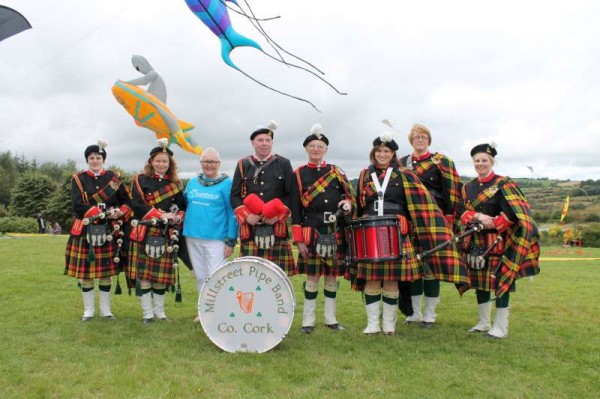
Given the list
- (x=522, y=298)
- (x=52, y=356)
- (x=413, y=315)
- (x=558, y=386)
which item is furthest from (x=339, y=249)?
(x=522, y=298)

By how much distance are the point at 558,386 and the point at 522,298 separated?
378 cm

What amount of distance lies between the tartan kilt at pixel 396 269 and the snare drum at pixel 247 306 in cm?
86

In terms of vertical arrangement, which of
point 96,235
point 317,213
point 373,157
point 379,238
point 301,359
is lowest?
point 301,359

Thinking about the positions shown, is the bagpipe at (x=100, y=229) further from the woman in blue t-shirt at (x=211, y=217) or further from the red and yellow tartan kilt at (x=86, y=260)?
the woman in blue t-shirt at (x=211, y=217)

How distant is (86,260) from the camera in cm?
530

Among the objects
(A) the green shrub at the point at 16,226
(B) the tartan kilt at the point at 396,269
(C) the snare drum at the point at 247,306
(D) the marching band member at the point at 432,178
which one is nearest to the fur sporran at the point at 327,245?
(B) the tartan kilt at the point at 396,269

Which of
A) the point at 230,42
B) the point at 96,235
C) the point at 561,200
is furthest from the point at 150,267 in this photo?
the point at 561,200

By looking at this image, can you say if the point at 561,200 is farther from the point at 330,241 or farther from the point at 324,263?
the point at 330,241

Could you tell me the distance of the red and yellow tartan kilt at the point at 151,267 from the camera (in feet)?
17.3

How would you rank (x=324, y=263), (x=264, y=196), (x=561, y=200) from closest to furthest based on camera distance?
(x=264, y=196), (x=324, y=263), (x=561, y=200)

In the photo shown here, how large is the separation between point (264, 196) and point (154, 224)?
1.19 m

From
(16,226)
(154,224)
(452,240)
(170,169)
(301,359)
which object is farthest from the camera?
(16,226)

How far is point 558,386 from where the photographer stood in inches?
143

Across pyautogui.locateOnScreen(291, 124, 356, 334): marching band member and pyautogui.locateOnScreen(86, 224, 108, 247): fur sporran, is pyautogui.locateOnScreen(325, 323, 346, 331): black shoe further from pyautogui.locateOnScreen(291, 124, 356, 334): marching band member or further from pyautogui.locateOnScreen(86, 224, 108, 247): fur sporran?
pyautogui.locateOnScreen(86, 224, 108, 247): fur sporran
